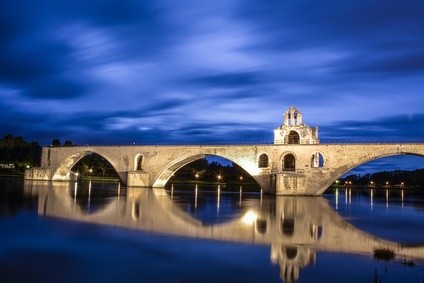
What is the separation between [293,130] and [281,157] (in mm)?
5052

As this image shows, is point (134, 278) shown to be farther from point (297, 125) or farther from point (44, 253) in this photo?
point (297, 125)

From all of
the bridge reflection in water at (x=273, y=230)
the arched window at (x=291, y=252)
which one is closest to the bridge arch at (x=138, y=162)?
the bridge reflection in water at (x=273, y=230)

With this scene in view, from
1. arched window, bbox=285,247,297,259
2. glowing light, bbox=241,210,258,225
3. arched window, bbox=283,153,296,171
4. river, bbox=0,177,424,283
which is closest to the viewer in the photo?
river, bbox=0,177,424,283

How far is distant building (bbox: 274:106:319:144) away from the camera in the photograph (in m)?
49.3

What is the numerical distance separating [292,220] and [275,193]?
22613mm

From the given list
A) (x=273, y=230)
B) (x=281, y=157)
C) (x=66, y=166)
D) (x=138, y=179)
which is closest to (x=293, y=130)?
(x=281, y=157)

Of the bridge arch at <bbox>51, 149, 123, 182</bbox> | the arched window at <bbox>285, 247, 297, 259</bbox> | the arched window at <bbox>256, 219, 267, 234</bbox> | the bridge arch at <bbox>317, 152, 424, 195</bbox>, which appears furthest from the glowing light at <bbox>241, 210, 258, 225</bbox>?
the bridge arch at <bbox>51, 149, 123, 182</bbox>

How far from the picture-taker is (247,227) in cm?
1936

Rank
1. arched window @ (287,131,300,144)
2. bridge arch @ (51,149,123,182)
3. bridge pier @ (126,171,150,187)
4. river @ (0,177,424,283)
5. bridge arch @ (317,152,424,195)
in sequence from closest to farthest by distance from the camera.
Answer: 1. river @ (0,177,424,283)
2. bridge arch @ (317,152,424,195)
3. arched window @ (287,131,300,144)
4. bridge pier @ (126,171,150,187)
5. bridge arch @ (51,149,123,182)

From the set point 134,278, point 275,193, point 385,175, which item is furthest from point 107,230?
point 385,175

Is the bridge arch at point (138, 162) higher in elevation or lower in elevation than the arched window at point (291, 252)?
higher

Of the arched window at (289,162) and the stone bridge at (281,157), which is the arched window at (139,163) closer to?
the stone bridge at (281,157)

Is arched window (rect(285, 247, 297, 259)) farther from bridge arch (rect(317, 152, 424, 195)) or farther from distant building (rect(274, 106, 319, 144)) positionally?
distant building (rect(274, 106, 319, 144))

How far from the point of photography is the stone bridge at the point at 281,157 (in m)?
43.4
